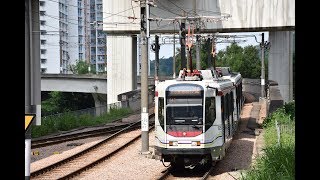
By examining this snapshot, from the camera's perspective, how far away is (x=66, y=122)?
32438mm

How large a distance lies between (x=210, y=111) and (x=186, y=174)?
2.17 metres

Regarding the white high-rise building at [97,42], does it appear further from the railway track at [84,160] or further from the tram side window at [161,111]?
the tram side window at [161,111]

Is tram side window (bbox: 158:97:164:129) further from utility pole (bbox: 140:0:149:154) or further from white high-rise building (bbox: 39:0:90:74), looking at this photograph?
white high-rise building (bbox: 39:0:90:74)

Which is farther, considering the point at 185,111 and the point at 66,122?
the point at 66,122

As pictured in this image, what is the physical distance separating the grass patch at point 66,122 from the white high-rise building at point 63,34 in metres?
93.8

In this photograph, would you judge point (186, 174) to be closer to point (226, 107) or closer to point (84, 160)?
point (226, 107)

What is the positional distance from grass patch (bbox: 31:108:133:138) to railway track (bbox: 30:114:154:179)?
4.33 m

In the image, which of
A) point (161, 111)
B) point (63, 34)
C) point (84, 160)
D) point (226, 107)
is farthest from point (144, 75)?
point (63, 34)

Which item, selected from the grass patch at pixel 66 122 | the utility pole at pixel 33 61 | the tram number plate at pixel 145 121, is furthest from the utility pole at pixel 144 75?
the utility pole at pixel 33 61

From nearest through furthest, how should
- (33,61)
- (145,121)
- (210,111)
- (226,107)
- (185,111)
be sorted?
(185,111)
(210,111)
(226,107)
(145,121)
(33,61)

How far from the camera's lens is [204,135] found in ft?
53.4

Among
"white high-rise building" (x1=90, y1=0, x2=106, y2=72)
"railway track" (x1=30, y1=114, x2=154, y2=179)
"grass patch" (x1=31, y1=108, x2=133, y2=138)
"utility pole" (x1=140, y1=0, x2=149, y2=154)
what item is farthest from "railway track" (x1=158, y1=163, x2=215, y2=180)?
"white high-rise building" (x1=90, y1=0, x2=106, y2=72)

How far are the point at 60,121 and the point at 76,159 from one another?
1221 centimetres
